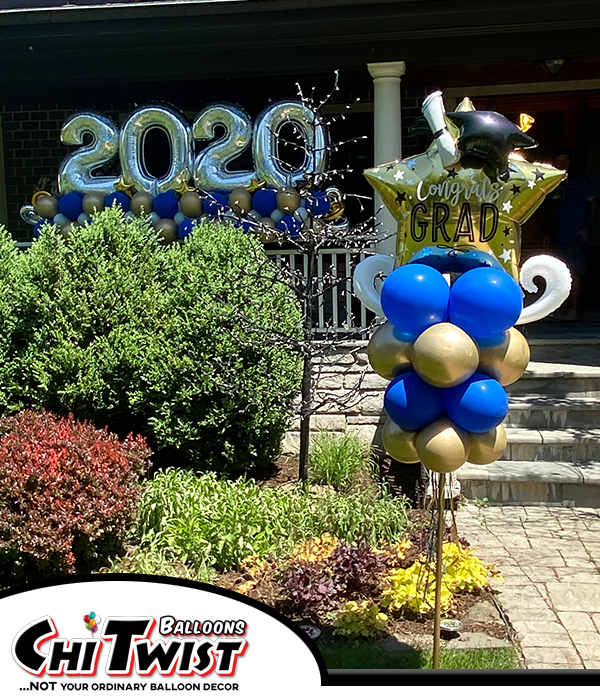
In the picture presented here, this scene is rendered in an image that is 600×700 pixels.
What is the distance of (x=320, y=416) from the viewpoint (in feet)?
21.7

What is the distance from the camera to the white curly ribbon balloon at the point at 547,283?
334 cm

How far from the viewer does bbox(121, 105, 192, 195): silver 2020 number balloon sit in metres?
7.17

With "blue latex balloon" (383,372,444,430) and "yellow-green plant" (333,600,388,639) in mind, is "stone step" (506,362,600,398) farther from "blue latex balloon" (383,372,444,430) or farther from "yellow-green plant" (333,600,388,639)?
"blue latex balloon" (383,372,444,430)

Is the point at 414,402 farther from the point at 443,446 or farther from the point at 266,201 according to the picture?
the point at 266,201

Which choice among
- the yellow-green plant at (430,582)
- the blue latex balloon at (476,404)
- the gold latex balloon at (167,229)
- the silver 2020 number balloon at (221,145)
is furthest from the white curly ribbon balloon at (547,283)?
the gold latex balloon at (167,229)

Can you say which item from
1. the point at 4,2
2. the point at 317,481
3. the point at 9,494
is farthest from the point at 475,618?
the point at 4,2

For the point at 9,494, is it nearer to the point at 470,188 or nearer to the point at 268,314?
the point at 268,314

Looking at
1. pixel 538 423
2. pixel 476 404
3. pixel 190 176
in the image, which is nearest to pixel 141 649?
pixel 476 404

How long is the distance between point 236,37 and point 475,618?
5.45 m

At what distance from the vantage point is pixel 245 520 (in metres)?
4.67

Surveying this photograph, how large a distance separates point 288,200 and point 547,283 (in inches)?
150

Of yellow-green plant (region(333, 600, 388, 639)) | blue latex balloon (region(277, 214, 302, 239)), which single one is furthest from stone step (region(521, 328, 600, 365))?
yellow-green plant (region(333, 600, 388, 639))

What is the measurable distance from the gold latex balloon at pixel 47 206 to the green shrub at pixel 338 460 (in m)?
3.34

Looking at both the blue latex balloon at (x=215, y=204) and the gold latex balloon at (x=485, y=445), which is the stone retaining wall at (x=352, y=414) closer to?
the blue latex balloon at (x=215, y=204)
